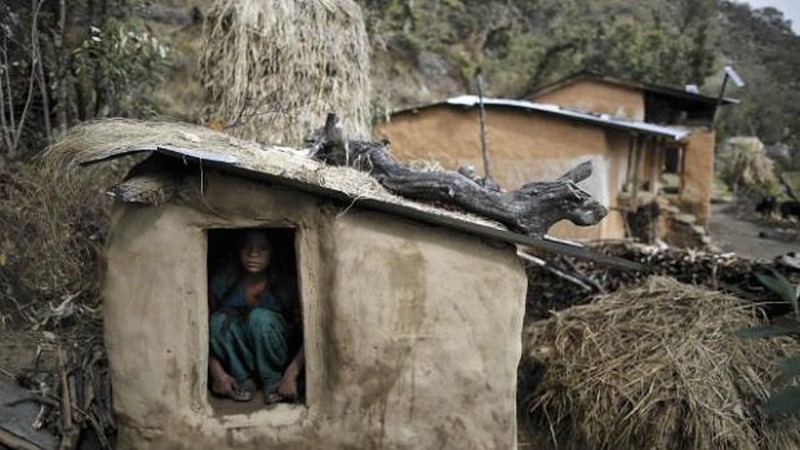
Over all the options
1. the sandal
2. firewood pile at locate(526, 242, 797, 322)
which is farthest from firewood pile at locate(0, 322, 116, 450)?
firewood pile at locate(526, 242, 797, 322)

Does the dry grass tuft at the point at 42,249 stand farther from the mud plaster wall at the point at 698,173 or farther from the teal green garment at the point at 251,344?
the mud plaster wall at the point at 698,173

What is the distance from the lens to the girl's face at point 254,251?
5.34m

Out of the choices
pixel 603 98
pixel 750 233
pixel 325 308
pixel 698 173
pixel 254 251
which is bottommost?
pixel 750 233

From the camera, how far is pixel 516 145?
13.8 metres

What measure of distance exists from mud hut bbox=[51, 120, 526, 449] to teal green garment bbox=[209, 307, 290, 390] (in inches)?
9.8

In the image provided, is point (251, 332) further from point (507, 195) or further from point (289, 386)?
point (507, 195)

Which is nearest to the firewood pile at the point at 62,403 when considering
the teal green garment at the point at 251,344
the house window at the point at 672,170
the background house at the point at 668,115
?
the teal green garment at the point at 251,344

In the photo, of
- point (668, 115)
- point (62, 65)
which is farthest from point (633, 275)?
point (668, 115)

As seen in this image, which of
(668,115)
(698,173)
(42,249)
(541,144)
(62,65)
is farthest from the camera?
(668,115)

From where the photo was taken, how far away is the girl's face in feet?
17.5

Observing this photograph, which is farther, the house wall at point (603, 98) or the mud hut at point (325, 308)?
the house wall at point (603, 98)

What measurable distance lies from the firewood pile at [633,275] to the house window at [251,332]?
5.04 m

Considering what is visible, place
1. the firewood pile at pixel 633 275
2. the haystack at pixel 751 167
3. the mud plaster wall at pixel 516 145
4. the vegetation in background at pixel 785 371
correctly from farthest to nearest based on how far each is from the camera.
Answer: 1. the haystack at pixel 751 167
2. the mud plaster wall at pixel 516 145
3. the firewood pile at pixel 633 275
4. the vegetation in background at pixel 785 371

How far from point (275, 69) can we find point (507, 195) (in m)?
4.54
